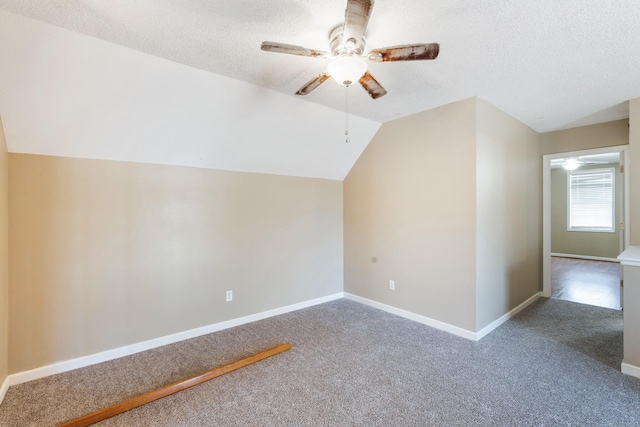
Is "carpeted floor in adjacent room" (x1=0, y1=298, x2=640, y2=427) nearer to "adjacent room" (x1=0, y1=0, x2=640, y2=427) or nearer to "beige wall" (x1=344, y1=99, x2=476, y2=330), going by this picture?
"adjacent room" (x1=0, y1=0, x2=640, y2=427)

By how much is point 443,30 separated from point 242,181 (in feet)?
7.95

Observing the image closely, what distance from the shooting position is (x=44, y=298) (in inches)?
93.1

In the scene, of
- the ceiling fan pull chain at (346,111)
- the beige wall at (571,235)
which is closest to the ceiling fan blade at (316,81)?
the ceiling fan pull chain at (346,111)

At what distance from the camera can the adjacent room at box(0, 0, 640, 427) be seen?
1.84m

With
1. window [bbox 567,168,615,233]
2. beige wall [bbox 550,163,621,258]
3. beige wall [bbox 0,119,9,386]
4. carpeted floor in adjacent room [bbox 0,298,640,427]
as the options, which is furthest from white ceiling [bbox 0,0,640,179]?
beige wall [bbox 550,163,621,258]

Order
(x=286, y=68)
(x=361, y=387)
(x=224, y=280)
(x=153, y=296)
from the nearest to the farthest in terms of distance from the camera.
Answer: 1. (x=361, y=387)
2. (x=286, y=68)
3. (x=153, y=296)
4. (x=224, y=280)

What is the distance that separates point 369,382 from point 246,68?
2647 millimetres

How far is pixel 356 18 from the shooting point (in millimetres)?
1410

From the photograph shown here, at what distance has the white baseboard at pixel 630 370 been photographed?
7.52ft

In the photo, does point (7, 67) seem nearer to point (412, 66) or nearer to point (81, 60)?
point (81, 60)

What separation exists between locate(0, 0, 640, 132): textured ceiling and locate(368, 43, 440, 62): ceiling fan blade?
271mm

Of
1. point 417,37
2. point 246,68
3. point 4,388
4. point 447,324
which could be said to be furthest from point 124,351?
point 417,37

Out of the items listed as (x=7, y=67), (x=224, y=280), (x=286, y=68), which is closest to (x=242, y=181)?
(x=224, y=280)

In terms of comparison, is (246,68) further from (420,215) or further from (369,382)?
(369,382)
